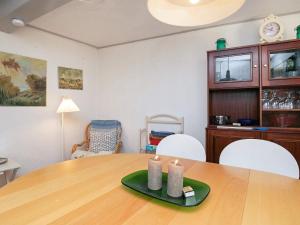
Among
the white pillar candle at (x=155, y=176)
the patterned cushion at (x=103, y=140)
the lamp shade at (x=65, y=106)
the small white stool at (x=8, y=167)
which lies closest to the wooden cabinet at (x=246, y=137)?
the white pillar candle at (x=155, y=176)

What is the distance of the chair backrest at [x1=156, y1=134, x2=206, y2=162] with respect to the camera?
1588 mm

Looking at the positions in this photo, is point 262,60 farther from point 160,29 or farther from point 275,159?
point 160,29

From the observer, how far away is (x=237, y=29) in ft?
8.14

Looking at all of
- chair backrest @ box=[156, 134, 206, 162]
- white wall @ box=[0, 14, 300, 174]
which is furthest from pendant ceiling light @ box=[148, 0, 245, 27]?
white wall @ box=[0, 14, 300, 174]

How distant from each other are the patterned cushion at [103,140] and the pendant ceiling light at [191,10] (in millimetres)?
2439

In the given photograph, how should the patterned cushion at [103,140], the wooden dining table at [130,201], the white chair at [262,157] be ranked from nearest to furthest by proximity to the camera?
1. the wooden dining table at [130,201]
2. the white chair at [262,157]
3. the patterned cushion at [103,140]

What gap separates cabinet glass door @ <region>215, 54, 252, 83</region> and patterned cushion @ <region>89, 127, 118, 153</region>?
1796mm

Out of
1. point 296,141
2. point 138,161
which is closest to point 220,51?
point 296,141

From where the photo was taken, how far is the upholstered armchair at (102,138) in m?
3.09

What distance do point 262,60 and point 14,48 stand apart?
9.36 feet

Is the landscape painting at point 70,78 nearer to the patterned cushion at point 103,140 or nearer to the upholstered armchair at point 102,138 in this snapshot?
the upholstered armchair at point 102,138

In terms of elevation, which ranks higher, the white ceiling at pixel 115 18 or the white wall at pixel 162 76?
the white ceiling at pixel 115 18

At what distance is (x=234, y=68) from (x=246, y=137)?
2.49 ft

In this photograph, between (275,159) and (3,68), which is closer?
(275,159)
